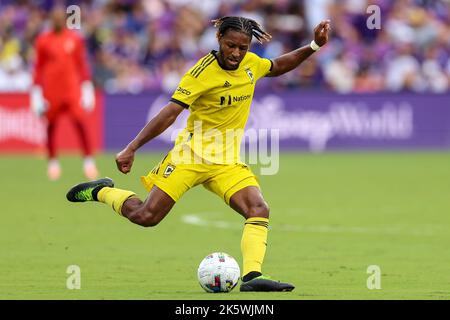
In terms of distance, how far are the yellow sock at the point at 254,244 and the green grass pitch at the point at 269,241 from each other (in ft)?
1.14

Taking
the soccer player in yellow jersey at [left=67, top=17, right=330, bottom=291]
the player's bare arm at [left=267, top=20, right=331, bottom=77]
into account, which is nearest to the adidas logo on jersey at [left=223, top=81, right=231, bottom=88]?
the soccer player in yellow jersey at [left=67, top=17, right=330, bottom=291]

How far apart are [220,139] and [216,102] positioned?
14.0 inches

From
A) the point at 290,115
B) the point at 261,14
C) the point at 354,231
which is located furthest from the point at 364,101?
the point at 354,231

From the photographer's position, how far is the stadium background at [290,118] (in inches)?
579

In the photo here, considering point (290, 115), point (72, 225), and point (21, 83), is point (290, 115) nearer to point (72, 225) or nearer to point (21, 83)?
point (21, 83)

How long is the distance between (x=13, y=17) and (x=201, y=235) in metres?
Answer: 15.6

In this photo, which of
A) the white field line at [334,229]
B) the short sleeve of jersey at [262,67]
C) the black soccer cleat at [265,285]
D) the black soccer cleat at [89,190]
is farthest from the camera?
the white field line at [334,229]

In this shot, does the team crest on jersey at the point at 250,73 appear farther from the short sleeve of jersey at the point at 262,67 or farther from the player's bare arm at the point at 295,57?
the player's bare arm at the point at 295,57

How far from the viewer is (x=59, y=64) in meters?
20.1

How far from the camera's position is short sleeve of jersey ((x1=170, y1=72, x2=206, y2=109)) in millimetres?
9289

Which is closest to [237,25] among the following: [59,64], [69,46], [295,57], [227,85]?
[227,85]

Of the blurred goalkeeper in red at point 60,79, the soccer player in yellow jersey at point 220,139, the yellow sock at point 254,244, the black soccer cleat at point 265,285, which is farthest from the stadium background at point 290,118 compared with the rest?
the black soccer cleat at point 265,285

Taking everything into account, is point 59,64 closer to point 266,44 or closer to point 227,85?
point 266,44

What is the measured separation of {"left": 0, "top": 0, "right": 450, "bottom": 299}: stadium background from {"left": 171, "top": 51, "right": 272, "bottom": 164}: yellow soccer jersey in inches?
135
